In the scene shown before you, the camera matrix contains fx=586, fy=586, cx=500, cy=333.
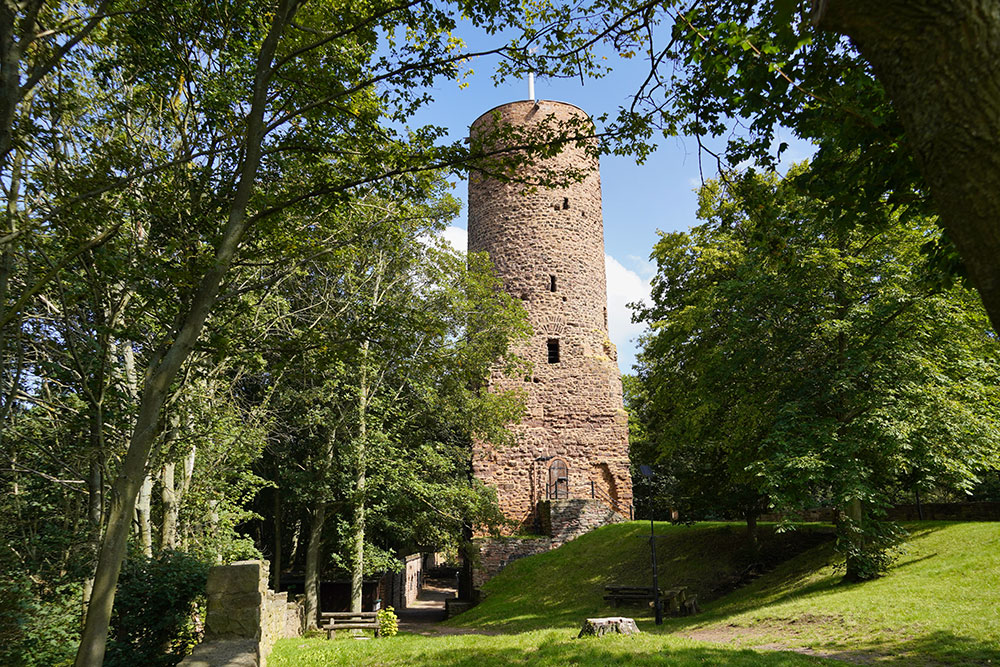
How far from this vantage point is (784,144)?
5.52 metres

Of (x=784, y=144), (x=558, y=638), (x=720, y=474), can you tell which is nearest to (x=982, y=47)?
(x=784, y=144)

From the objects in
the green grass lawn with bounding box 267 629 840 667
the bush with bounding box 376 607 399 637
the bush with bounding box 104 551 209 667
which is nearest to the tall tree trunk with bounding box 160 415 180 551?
the bush with bounding box 104 551 209 667

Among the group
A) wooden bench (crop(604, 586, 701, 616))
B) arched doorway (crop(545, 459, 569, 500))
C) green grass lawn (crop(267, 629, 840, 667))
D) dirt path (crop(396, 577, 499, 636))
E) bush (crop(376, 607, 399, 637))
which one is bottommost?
dirt path (crop(396, 577, 499, 636))

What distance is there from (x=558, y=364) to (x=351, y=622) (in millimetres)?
11594

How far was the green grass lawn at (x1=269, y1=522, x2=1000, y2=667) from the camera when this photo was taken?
755cm

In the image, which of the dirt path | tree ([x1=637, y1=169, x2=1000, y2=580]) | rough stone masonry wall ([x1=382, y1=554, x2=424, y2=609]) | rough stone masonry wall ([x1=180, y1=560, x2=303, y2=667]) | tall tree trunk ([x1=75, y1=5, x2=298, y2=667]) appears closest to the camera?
tall tree trunk ([x1=75, y1=5, x2=298, y2=667])

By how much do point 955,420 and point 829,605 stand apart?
3.97m

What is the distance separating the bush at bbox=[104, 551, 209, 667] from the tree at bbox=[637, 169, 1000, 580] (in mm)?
9276

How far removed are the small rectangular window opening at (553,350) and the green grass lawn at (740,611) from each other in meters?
6.72

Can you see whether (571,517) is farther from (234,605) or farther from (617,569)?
(234,605)

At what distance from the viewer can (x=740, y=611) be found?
11.9m

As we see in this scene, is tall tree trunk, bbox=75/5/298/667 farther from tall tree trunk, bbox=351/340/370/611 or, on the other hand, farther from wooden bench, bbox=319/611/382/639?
wooden bench, bbox=319/611/382/639

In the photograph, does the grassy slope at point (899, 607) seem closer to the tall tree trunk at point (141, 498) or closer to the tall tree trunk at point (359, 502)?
the tall tree trunk at point (359, 502)

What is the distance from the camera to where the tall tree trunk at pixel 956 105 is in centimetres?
193
